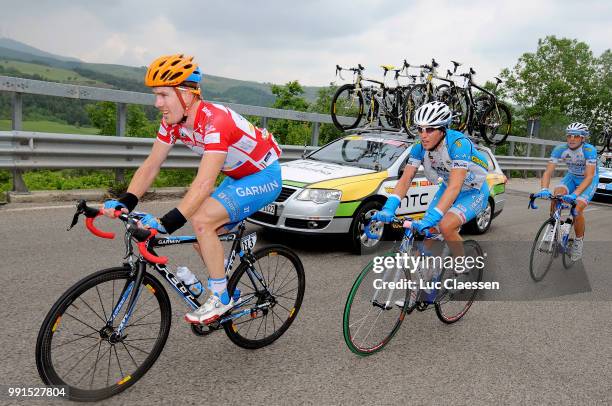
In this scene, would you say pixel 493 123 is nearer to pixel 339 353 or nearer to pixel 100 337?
pixel 339 353

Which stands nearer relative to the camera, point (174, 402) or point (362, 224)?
point (174, 402)

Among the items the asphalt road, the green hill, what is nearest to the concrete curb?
the asphalt road

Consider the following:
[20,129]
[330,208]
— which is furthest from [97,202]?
[330,208]

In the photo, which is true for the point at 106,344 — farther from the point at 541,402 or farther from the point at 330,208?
the point at 330,208

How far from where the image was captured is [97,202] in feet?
29.7

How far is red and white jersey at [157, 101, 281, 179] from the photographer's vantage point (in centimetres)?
346

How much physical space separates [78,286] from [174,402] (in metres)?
0.94

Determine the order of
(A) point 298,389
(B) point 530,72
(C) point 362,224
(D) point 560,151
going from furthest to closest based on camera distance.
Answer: (B) point 530,72 → (D) point 560,151 → (C) point 362,224 → (A) point 298,389

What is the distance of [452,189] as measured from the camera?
4.48 metres

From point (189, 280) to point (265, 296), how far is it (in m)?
0.79

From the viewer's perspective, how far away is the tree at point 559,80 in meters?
62.3

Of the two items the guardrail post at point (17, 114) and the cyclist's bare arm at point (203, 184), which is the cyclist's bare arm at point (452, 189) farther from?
the guardrail post at point (17, 114)

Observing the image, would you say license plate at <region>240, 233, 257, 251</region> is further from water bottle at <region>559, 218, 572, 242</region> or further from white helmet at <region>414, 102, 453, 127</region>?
water bottle at <region>559, 218, 572, 242</region>

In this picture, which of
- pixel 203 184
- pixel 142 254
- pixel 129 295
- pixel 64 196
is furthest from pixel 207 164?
pixel 64 196
